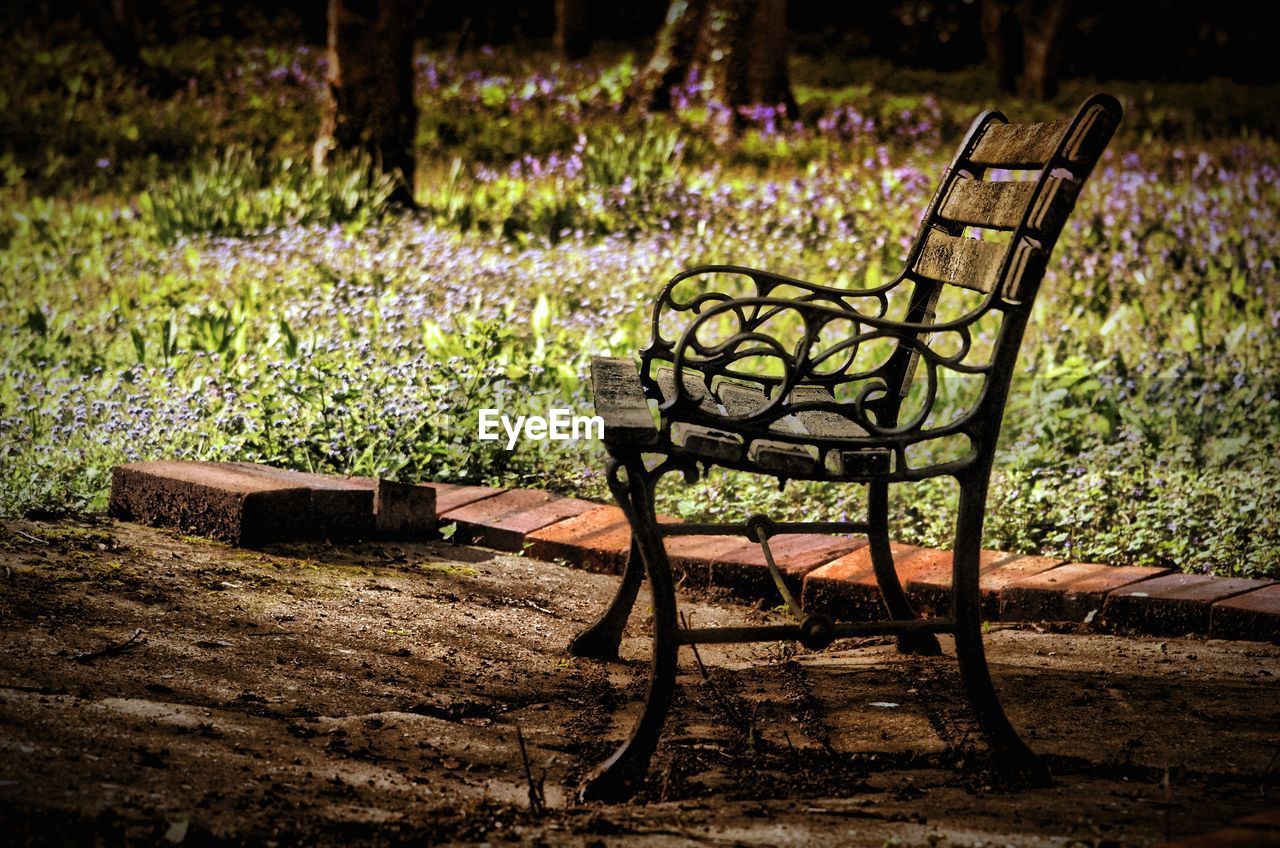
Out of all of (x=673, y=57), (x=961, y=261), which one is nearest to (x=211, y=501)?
(x=961, y=261)

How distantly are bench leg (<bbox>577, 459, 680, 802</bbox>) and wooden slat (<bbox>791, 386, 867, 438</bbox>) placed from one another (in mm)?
407

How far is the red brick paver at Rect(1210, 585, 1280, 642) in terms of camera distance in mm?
3099

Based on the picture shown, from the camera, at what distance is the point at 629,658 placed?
10.3 ft

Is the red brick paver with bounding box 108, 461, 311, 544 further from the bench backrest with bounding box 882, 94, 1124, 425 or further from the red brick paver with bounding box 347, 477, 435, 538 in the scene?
the bench backrest with bounding box 882, 94, 1124, 425

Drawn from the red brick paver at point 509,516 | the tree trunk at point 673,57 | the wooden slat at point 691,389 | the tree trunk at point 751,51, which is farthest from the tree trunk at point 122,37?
the wooden slat at point 691,389

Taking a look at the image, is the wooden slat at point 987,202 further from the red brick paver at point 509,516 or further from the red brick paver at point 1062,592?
the red brick paver at point 509,516

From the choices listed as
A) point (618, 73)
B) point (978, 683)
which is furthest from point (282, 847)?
point (618, 73)

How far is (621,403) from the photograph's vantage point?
2559 mm

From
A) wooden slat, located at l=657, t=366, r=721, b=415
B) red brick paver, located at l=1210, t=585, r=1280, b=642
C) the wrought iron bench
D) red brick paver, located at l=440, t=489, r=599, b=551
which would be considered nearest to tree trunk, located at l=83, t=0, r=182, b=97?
red brick paver, located at l=440, t=489, r=599, b=551

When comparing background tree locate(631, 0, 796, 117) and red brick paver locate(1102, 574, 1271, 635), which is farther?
background tree locate(631, 0, 796, 117)

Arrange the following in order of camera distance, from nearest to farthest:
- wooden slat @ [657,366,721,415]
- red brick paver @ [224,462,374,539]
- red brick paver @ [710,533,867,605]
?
wooden slat @ [657,366,721,415]
red brick paver @ [710,533,867,605]
red brick paver @ [224,462,374,539]

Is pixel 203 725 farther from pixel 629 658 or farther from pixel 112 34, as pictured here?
pixel 112 34

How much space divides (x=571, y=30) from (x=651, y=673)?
59.5 feet

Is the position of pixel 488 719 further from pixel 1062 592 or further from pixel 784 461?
pixel 1062 592
